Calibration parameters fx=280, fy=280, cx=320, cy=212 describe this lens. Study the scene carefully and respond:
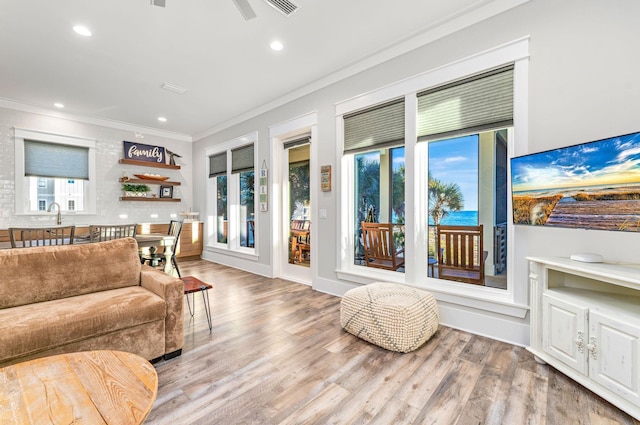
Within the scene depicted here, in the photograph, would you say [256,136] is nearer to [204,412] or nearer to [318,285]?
[318,285]

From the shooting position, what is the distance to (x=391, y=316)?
2.26 m

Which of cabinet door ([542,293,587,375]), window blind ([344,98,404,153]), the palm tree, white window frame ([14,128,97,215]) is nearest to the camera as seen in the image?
cabinet door ([542,293,587,375])

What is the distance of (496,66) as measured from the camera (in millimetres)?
2449

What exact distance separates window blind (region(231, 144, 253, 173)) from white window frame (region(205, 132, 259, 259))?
0.08m

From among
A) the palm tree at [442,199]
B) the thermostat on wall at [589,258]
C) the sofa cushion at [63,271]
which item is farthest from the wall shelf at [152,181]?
the thermostat on wall at [589,258]

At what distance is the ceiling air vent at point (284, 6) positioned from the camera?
228cm

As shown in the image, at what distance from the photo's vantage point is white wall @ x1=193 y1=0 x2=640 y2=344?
6.31 feet

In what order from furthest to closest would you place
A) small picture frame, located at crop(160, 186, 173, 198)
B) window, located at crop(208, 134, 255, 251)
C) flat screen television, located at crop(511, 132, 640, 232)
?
small picture frame, located at crop(160, 186, 173, 198)
window, located at crop(208, 134, 255, 251)
flat screen television, located at crop(511, 132, 640, 232)

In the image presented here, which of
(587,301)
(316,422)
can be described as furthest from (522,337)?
(316,422)

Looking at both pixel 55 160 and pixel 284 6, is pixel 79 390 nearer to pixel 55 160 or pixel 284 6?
pixel 284 6

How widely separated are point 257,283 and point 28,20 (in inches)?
149

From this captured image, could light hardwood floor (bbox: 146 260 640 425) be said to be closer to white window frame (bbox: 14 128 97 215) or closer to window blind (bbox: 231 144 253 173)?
window blind (bbox: 231 144 253 173)

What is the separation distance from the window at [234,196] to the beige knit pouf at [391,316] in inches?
125

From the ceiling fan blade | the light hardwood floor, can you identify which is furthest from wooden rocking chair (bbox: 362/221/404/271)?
the ceiling fan blade
